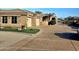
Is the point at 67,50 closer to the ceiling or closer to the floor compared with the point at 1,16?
closer to the floor

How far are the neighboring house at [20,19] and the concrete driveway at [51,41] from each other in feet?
0.77

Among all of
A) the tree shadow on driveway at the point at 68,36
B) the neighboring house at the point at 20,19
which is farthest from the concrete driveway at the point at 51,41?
the neighboring house at the point at 20,19

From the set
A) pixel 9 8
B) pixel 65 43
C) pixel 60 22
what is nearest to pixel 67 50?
pixel 65 43

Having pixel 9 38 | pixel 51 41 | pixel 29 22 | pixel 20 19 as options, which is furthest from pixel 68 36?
pixel 9 38

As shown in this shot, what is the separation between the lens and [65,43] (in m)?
7.79

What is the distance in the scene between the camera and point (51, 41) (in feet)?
25.7

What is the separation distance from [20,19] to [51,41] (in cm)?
99

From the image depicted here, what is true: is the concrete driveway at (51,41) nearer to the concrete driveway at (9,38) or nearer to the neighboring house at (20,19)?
the concrete driveway at (9,38)

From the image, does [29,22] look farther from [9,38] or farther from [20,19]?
[9,38]

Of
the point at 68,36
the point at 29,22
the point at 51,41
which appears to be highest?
the point at 29,22
